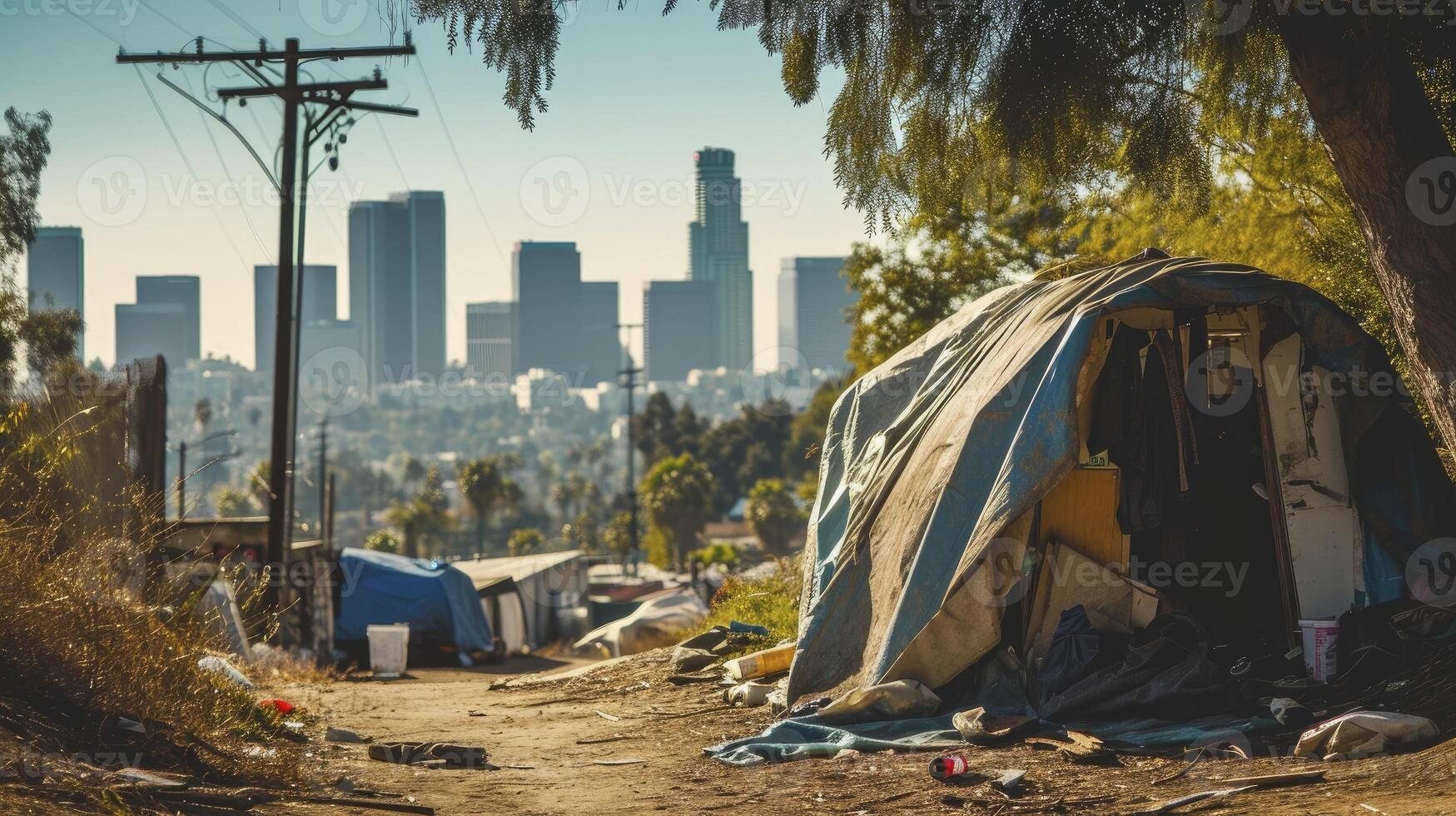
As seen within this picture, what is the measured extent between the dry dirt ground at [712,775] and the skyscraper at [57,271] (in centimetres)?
552

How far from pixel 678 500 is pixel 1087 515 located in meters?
51.5

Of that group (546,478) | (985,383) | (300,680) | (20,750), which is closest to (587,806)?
(20,750)

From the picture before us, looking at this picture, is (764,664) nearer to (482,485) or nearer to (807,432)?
(807,432)

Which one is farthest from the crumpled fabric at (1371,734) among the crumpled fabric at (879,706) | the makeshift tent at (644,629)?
the makeshift tent at (644,629)

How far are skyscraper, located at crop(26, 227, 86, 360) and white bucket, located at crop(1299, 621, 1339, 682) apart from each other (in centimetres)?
1095

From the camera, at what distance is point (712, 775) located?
21.8ft

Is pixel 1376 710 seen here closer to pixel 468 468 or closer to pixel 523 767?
pixel 523 767

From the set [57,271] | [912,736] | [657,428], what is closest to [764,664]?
[912,736]

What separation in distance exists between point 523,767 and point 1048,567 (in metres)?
3.50

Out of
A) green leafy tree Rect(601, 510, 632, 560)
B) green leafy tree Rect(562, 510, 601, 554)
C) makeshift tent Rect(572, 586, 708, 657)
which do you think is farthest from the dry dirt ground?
green leafy tree Rect(562, 510, 601, 554)

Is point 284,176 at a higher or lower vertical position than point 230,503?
higher

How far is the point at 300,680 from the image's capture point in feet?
41.4

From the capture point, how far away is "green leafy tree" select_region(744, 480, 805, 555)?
55938mm

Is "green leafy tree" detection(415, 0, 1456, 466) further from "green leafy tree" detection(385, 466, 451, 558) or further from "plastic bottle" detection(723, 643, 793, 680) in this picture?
"green leafy tree" detection(385, 466, 451, 558)
